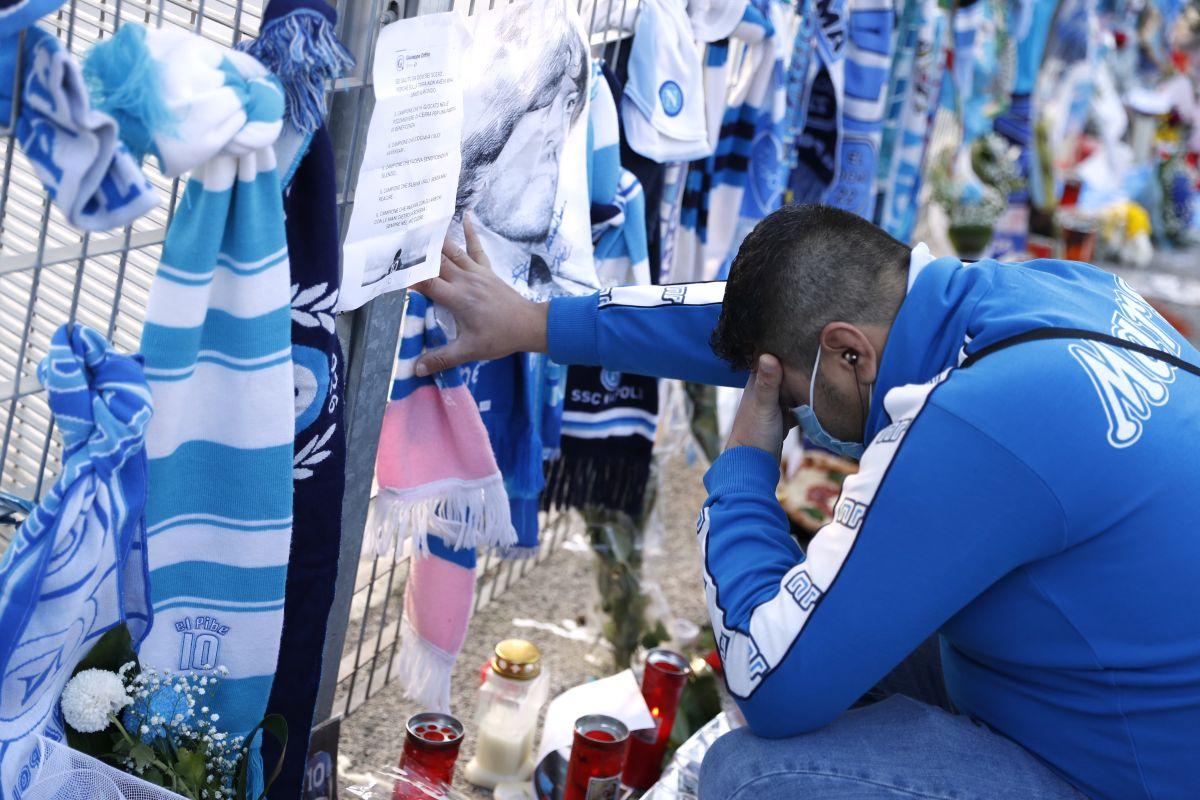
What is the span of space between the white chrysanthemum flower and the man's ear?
975 millimetres

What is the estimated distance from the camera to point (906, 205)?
4.05 metres

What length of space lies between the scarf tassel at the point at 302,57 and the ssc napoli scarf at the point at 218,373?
0.13ft

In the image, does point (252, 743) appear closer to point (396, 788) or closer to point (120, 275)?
point (396, 788)

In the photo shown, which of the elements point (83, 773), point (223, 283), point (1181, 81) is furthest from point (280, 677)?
point (1181, 81)

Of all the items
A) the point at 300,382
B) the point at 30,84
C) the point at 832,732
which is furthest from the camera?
the point at 832,732

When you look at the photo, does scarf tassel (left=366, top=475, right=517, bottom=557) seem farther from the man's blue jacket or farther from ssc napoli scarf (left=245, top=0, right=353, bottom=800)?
the man's blue jacket

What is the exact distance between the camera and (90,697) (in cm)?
142

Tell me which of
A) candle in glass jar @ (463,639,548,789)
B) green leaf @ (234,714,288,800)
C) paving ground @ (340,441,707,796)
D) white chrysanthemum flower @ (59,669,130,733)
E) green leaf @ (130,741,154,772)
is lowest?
paving ground @ (340,441,707,796)

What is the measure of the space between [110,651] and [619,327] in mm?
982

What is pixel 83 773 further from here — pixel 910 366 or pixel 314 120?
pixel 910 366

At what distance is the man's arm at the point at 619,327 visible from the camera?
2047 mm

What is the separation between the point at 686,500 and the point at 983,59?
2218mm

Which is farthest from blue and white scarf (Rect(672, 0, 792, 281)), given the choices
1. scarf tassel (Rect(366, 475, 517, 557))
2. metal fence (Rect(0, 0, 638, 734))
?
scarf tassel (Rect(366, 475, 517, 557))

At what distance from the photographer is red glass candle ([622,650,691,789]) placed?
90.4 inches
